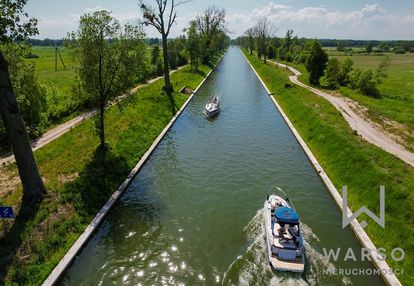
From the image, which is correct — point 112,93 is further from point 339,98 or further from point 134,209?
point 339,98

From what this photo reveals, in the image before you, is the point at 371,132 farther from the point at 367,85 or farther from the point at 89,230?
the point at 89,230

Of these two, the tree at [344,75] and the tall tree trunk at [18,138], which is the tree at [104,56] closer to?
the tall tree trunk at [18,138]

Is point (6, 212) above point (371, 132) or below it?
below

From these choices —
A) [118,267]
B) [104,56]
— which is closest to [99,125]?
[104,56]

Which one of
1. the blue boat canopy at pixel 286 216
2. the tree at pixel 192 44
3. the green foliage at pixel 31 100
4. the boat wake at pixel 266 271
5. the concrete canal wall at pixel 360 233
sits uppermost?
the tree at pixel 192 44

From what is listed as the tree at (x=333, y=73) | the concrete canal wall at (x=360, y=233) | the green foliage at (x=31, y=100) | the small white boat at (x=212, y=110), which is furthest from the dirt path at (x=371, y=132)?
the green foliage at (x=31, y=100)

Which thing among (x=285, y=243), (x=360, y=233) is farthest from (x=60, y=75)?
(x=360, y=233)
